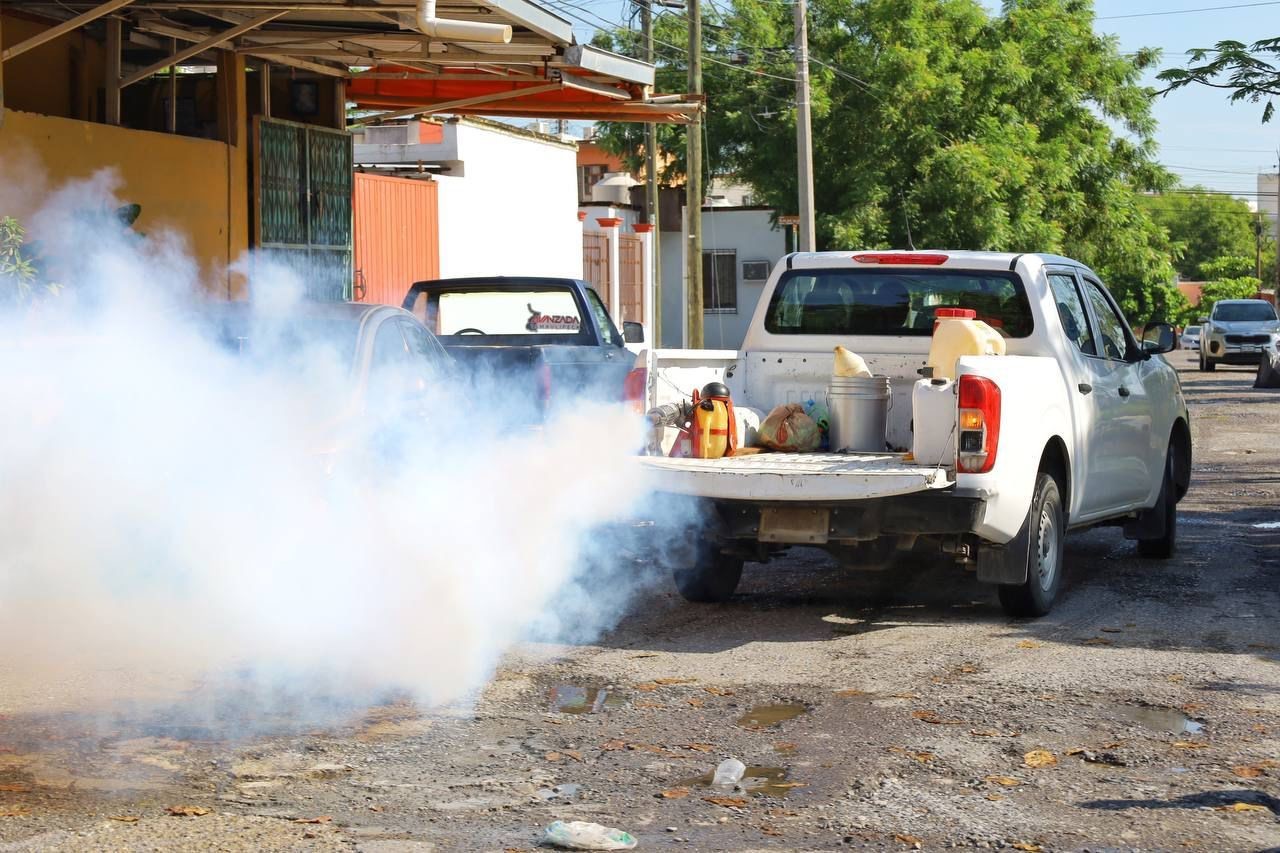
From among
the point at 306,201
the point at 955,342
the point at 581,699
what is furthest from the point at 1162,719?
the point at 306,201

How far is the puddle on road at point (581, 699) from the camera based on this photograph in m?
6.57

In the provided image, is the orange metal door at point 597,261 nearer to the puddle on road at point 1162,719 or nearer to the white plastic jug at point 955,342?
the white plastic jug at point 955,342

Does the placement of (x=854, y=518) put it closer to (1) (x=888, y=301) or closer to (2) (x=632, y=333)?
(1) (x=888, y=301)

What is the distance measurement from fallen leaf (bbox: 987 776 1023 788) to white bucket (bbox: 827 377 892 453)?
11.2 ft

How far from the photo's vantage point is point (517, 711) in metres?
6.46

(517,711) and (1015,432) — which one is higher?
(1015,432)

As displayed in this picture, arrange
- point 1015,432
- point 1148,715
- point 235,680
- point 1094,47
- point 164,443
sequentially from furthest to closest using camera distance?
1. point 1094,47
2. point 1015,432
3. point 164,443
4. point 235,680
5. point 1148,715

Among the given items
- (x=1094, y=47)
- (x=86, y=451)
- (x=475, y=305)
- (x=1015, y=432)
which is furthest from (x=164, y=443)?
(x=1094, y=47)

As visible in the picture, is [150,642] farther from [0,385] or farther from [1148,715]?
[1148,715]

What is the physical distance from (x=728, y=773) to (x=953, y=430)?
2676mm

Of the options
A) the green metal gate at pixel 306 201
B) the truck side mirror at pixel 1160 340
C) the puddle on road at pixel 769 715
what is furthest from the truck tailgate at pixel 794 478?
the green metal gate at pixel 306 201

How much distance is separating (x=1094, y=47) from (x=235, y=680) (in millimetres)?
36616

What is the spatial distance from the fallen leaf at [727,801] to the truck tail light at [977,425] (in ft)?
9.16

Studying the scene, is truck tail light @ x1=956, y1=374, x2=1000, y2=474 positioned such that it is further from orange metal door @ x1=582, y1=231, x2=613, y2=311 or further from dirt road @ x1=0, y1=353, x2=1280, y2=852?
orange metal door @ x1=582, y1=231, x2=613, y2=311
